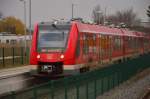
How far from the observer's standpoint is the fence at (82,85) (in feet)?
41.4

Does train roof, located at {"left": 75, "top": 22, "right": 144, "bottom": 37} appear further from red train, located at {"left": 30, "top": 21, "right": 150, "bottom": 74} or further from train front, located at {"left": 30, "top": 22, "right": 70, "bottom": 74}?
train front, located at {"left": 30, "top": 22, "right": 70, "bottom": 74}

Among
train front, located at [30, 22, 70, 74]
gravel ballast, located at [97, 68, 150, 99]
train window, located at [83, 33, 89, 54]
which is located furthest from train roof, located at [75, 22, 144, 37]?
gravel ballast, located at [97, 68, 150, 99]

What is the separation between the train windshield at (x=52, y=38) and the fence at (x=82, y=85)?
2.92m

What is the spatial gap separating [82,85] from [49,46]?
8.02 meters

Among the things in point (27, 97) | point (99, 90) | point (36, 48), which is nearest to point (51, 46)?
point (36, 48)

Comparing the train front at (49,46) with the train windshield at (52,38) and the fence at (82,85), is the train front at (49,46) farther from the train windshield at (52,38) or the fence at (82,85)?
the fence at (82,85)

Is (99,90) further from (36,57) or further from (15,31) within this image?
(15,31)

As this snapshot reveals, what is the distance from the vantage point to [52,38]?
1022 inches

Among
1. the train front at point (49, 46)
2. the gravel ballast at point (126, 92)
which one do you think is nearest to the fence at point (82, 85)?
the gravel ballast at point (126, 92)

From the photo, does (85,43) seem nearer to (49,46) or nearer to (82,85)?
(49,46)

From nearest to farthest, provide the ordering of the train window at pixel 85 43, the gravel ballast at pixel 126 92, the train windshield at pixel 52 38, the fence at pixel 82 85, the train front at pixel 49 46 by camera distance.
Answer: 1. the fence at pixel 82 85
2. the gravel ballast at pixel 126 92
3. the train front at pixel 49 46
4. the train windshield at pixel 52 38
5. the train window at pixel 85 43

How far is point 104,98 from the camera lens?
20.6m

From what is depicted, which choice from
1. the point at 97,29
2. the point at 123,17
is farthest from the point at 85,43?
the point at 123,17

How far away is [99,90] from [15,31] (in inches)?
5144
